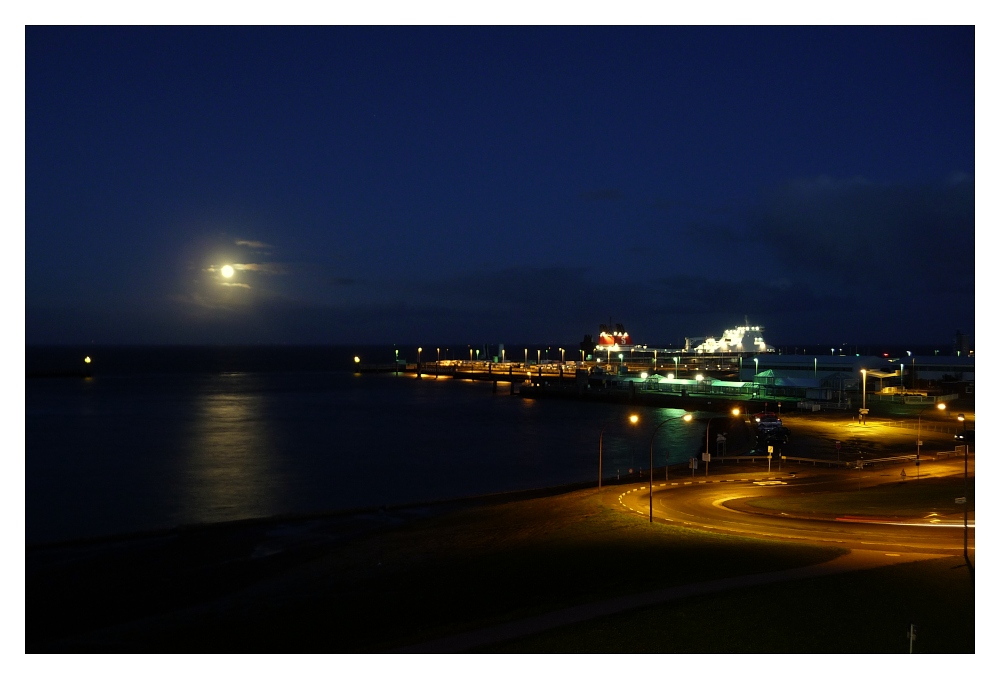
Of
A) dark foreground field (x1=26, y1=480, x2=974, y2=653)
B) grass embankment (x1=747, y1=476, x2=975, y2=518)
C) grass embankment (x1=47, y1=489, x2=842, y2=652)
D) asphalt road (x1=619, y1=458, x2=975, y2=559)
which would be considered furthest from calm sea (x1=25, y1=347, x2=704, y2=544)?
grass embankment (x1=747, y1=476, x2=975, y2=518)

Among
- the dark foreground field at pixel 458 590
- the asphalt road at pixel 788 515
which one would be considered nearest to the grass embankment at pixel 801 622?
the dark foreground field at pixel 458 590

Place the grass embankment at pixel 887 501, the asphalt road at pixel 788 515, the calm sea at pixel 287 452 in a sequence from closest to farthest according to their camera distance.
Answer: the asphalt road at pixel 788 515
the grass embankment at pixel 887 501
the calm sea at pixel 287 452

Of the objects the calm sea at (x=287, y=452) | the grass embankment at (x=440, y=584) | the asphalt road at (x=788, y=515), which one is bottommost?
the calm sea at (x=287, y=452)

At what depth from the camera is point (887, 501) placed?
30547 millimetres

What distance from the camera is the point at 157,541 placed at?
3416 centimetres

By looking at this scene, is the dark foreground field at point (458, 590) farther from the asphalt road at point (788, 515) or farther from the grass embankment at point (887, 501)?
the grass embankment at point (887, 501)

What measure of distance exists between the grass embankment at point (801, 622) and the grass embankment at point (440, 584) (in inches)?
46.8

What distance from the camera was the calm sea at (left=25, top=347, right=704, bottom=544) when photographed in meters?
43.9

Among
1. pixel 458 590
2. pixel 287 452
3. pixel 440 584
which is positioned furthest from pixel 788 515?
pixel 287 452

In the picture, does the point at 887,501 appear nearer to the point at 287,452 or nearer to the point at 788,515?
the point at 788,515

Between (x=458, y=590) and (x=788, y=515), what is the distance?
1363 cm

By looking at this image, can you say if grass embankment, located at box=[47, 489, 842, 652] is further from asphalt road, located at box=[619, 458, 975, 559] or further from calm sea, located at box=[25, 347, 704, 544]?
calm sea, located at box=[25, 347, 704, 544]

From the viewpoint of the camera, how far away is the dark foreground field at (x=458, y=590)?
17.0 meters

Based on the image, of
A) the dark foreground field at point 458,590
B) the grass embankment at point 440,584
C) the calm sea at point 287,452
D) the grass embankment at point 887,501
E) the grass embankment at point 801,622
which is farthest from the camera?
the calm sea at point 287,452
